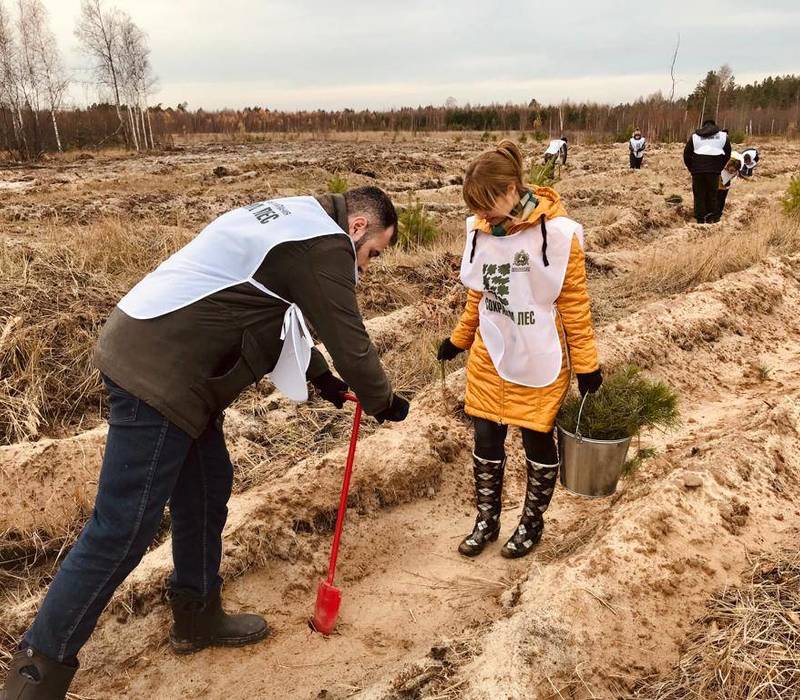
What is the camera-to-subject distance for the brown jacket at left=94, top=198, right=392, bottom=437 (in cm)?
193

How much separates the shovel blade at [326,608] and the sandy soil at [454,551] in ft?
0.18

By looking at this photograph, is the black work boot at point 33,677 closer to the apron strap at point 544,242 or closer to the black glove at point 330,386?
the black glove at point 330,386

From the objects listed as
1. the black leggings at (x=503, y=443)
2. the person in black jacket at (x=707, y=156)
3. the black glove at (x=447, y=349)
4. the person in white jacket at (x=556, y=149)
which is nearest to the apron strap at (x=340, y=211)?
the black glove at (x=447, y=349)

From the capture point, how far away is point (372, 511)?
3504 millimetres

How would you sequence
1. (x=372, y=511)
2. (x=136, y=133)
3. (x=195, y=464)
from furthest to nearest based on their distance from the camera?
(x=136, y=133), (x=372, y=511), (x=195, y=464)

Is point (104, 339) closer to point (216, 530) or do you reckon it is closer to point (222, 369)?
point (222, 369)

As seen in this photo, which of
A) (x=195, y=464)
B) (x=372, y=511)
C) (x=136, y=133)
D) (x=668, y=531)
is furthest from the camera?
(x=136, y=133)

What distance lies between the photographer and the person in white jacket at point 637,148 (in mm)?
17203

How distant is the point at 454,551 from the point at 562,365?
1124 mm

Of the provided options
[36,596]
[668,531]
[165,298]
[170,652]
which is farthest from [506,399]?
[36,596]

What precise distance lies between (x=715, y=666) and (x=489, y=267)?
155 cm

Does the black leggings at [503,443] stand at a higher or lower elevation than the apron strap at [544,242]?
lower

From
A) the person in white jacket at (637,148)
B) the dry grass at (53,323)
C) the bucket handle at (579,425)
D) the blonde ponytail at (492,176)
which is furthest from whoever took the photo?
the person in white jacket at (637,148)

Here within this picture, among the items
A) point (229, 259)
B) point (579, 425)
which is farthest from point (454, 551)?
point (229, 259)
